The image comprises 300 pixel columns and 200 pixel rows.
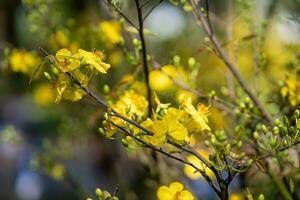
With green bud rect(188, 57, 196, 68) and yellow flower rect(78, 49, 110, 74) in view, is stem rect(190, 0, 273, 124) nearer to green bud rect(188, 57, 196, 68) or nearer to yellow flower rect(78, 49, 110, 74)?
green bud rect(188, 57, 196, 68)

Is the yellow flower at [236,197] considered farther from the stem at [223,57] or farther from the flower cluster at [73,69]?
the flower cluster at [73,69]

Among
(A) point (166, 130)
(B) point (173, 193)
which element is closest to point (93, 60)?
(A) point (166, 130)

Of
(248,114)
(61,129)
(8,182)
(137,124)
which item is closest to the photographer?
(137,124)

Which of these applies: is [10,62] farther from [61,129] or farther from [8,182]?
[8,182]

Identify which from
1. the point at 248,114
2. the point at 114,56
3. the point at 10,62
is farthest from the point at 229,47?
the point at 10,62

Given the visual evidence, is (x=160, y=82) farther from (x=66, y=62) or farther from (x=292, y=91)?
(x=66, y=62)

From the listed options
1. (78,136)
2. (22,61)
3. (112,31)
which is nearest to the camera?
(112,31)

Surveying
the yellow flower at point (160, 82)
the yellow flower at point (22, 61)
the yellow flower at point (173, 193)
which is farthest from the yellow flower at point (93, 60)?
the yellow flower at point (22, 61)
